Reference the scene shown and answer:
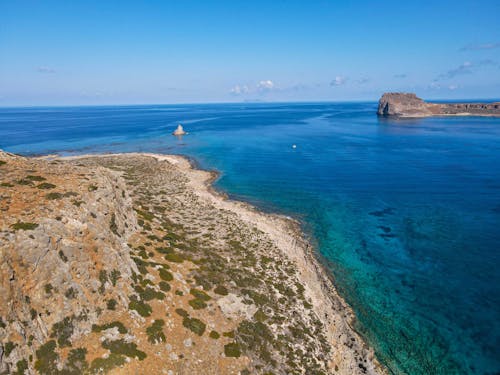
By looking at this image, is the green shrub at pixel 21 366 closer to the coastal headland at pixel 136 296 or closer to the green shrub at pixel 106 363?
the coastal headland at pixel 136 296

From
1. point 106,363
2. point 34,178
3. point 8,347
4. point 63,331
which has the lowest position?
point 106,363

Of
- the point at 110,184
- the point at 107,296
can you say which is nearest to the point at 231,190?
the point at 110,184

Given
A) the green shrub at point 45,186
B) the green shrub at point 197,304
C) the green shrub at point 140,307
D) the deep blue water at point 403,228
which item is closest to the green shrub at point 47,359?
the green shrub at point 140,307

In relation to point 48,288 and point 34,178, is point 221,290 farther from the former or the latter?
point 34,178

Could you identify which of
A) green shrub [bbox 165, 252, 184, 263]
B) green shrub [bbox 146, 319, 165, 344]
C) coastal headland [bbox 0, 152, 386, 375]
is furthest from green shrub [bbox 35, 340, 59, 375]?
green shrub [bbox 165, 252, 184, 263]

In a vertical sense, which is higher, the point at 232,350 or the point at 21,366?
the point at 21,366

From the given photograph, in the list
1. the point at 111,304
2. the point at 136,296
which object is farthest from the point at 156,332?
the point at 111,304
